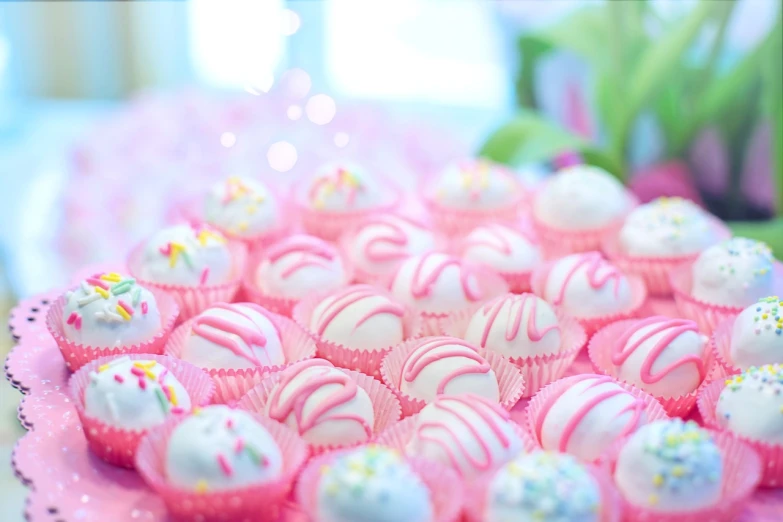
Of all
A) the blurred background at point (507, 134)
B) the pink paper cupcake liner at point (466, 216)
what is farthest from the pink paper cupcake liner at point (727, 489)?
the blurred background at point (507, 134)

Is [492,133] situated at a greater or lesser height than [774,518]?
greater

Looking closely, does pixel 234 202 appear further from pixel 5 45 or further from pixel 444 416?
pixel 5 45

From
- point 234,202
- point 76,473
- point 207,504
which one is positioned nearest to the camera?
point 207,504

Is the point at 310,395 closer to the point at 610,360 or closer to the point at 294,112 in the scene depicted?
the point at 610,360

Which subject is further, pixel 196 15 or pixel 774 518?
pixel 196 15

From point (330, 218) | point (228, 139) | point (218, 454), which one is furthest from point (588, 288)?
point (228, 139)

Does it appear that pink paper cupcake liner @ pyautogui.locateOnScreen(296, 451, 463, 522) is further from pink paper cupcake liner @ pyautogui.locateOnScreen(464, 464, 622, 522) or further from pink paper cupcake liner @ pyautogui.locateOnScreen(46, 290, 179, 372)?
pink paper cupcake liner @ pyautogui.locateOnScreen(46, 290, 179, 372)

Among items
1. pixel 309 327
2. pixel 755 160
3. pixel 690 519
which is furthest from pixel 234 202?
pixel 755 160

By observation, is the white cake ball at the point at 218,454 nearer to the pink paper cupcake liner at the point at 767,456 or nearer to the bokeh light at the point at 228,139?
the pink paper cupcake liner at the point at 767,456

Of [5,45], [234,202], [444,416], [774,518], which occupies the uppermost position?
[5,45]
